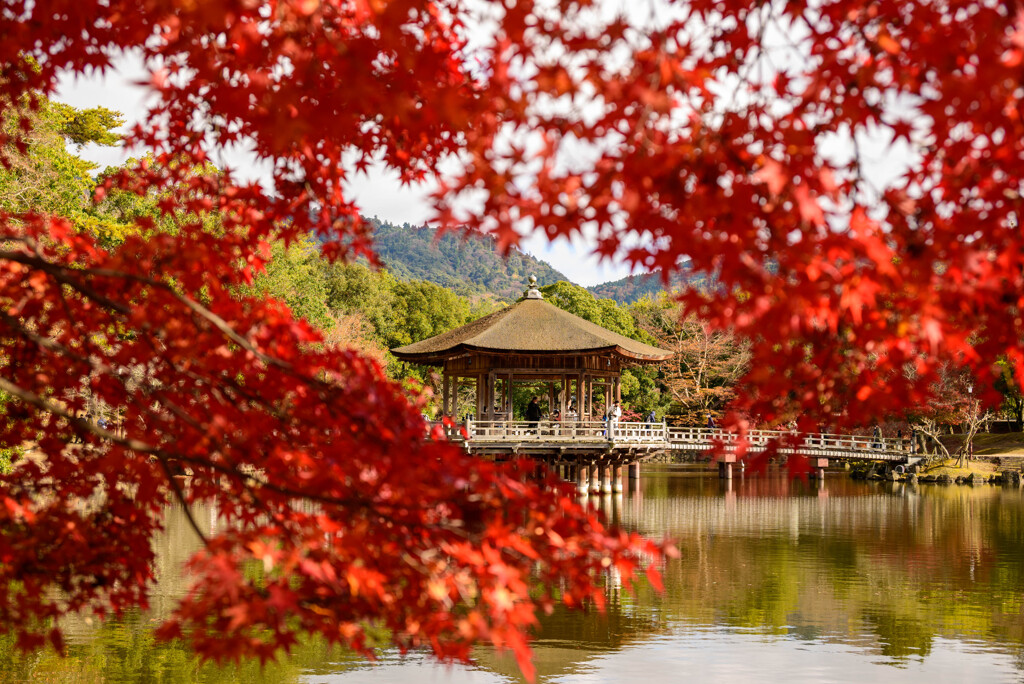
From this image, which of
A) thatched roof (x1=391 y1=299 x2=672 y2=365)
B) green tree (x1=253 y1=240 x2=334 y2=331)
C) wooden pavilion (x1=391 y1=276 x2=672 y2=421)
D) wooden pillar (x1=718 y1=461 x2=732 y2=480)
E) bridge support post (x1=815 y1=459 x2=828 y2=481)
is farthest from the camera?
wooden pillar (x1=718 y1=461 x2=732 y2=480)

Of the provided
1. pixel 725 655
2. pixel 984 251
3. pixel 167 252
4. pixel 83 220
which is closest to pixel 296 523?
pixel 167 252

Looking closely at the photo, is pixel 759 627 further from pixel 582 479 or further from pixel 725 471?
pixel 725 471

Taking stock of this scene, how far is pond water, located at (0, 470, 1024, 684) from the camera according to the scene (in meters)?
8.64

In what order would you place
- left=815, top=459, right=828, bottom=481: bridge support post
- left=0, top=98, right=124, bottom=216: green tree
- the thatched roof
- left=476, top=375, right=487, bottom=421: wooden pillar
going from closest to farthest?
1. left=0, top=98, right=124, bottom=216: green tree
2. the thatched roof
3. left=476, top=375, right=487, bottom=421: wooden pillar
4. left=815, top=459, right=828, bottom=481: bridge support post

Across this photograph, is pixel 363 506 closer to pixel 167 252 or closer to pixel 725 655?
pixel 167 252

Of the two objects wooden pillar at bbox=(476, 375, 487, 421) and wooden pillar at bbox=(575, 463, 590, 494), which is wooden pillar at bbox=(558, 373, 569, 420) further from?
wooden pillar at bbox=(476, 375, 487, 421)

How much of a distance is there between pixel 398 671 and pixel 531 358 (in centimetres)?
1724

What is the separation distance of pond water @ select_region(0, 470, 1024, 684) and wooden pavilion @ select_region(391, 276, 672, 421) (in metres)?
7.70

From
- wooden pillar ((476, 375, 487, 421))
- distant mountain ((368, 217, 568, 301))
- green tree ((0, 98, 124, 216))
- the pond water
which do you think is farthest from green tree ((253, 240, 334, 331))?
distant mountain ((368, 217, 568, 301))

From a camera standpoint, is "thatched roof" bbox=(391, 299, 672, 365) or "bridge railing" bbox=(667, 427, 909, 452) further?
"bridge railing" bbox=(667, 427, 909, 452)

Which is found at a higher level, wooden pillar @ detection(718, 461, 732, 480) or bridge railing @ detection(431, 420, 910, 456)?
bridge railing @ detection(431, 420, 910, 456)

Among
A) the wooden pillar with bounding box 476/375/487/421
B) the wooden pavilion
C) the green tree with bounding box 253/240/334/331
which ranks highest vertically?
the green tree with bounding box 253/240/334/331

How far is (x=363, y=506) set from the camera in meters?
2.83

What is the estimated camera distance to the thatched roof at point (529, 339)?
81.7ft
